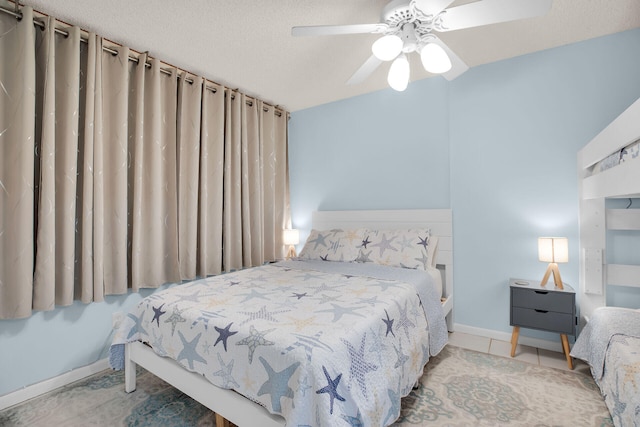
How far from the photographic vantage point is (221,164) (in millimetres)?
3033

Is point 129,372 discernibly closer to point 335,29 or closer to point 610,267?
point 335,29

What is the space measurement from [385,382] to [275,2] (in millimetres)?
2184

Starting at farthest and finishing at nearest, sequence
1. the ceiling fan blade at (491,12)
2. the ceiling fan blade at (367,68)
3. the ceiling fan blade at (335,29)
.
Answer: the ceiling fan blade at (367,68), the ceiling fan blade at (335,29), the ceiling fan blade at (491,12)

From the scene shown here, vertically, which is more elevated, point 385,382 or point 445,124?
point 445,124

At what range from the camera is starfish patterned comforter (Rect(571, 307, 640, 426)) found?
1.23 metres

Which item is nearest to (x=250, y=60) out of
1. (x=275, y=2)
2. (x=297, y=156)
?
(x=275, y=2)

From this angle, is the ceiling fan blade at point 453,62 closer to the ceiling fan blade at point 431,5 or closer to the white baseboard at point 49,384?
the ceiling fan blade at point 431,5

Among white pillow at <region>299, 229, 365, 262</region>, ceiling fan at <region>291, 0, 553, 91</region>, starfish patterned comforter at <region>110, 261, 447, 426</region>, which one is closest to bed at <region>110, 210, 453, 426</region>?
starfish patterned comforter at <region>110, 261, 447, 426</region>

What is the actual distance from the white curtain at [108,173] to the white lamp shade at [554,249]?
8.66ft

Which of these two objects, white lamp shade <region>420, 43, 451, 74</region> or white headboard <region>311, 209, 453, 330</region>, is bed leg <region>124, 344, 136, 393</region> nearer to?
white headboard <region>311, 209, 453, 330</region>

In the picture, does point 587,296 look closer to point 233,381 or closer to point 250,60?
point 233,381

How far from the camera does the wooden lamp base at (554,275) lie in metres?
2.24

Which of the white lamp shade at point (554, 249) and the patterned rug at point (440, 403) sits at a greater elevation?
the white lamp shade at point (554, 249)

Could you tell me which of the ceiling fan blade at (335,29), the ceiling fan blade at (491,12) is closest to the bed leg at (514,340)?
the ceiling fan blade at (491,12)
